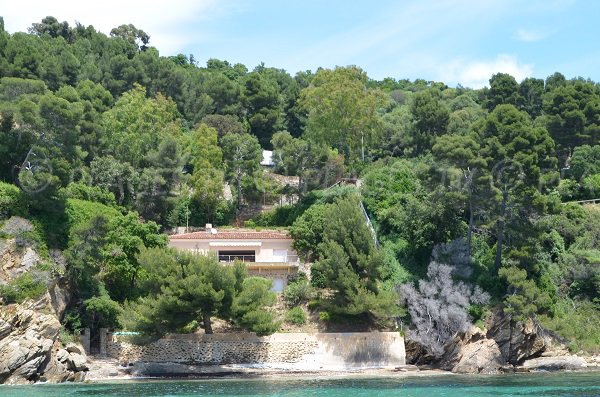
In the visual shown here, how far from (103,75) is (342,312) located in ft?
116

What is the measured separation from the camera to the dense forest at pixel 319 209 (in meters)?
42.8

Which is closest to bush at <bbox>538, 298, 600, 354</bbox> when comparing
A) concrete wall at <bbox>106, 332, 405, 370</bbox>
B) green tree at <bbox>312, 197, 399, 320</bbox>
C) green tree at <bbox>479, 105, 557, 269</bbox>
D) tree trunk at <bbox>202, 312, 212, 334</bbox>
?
green tree at <bbox>479, 105, 557, 269</bbox>

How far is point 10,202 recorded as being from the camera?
4350 cm

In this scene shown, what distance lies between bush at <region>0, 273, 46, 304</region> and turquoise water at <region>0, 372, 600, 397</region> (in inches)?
207

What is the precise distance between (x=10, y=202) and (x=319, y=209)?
54.9 feet

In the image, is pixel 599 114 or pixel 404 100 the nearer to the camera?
pixel 599 114

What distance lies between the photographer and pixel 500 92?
247 ft

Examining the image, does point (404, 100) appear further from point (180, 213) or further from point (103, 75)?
point (180, 213)

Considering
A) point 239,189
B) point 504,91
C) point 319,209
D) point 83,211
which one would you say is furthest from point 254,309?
point 504,91

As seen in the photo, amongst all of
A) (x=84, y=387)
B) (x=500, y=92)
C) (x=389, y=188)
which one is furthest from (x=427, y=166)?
(x=500, y=92)

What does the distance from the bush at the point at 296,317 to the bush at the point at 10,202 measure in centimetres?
1419

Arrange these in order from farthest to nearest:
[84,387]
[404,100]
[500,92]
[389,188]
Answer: [404,100], [500,92], [389,188], [84,387]

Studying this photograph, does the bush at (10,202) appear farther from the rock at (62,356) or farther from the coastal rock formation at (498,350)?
the coastal rock formation at (498,350)

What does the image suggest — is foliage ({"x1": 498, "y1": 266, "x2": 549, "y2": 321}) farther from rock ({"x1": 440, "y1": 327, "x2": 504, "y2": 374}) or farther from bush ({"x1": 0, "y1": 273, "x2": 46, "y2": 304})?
bush ({"x1": 0, "y1": 273, "x2": 46, "y2": 304})
